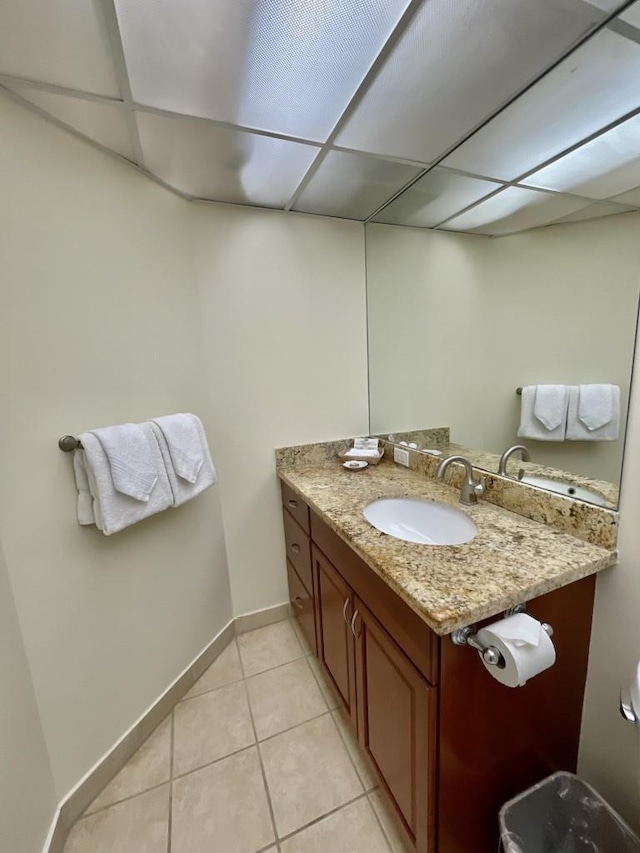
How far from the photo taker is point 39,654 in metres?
0.99

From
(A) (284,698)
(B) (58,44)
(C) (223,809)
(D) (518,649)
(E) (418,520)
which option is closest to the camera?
(D) (518,649)

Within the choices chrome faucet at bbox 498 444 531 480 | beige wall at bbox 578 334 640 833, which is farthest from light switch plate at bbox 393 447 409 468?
beige wall at bbox 578 334 640 833

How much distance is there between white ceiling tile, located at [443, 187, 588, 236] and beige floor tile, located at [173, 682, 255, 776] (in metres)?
2.17

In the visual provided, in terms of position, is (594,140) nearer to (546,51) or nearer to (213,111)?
(546,51)

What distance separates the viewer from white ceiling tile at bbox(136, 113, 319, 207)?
1.05 m

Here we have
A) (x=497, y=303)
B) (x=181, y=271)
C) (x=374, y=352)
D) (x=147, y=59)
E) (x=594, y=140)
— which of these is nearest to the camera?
(x=147, y=59)

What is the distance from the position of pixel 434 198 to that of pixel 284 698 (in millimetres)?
2275

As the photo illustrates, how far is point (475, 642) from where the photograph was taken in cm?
70

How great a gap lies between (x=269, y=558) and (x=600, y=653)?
1416 millimetres

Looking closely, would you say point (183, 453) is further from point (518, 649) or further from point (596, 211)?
point (596, 211)

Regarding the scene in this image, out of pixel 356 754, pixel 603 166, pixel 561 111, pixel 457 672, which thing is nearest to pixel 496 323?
pixel 603 166

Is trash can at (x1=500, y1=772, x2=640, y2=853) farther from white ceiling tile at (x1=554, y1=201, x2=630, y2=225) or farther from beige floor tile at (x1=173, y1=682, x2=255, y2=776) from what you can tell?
white ceiling tile at (x1=554, y1=201, x2=630, y2=225)

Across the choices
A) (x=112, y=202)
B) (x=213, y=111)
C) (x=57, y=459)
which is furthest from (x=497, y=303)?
(x=57, y=459)

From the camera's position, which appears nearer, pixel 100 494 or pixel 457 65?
pixel 457 65
